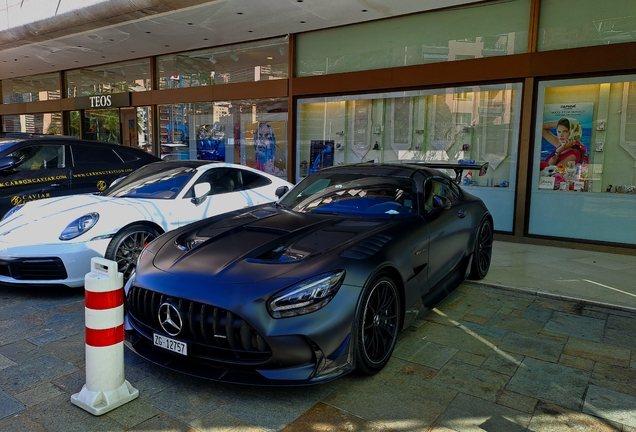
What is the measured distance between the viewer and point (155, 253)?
3420 mm

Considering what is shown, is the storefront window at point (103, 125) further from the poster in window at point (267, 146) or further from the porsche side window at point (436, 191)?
the porsche side window at point (436, 191)

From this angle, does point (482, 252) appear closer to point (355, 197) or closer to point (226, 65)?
point (355, 197)

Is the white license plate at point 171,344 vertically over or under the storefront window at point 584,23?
under

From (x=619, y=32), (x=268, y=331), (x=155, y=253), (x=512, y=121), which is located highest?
(x=619, y=32)

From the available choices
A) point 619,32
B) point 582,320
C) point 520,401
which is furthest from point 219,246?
point 619,32

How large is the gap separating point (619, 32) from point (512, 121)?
1948 mm

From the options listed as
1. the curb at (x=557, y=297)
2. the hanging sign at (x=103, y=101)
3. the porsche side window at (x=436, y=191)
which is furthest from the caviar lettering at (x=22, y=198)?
the hanging sign at (x=103, y=101)

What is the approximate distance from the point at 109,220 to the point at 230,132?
25.9 feet

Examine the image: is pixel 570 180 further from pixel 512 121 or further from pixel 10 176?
pixel 10 176

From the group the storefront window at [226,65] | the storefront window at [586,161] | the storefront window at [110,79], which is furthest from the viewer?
the storefront window at [110,79]

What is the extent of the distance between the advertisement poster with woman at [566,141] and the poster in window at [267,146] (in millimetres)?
5613

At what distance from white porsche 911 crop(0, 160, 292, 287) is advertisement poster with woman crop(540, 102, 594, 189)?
511 centimetres

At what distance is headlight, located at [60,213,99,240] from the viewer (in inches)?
179

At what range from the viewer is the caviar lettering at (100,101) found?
47.6 feet
